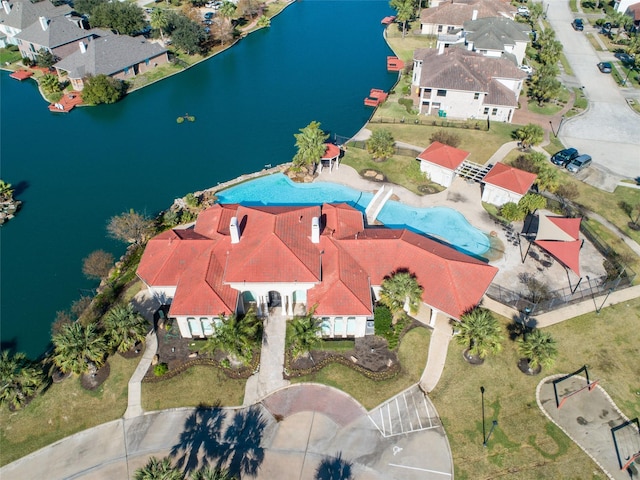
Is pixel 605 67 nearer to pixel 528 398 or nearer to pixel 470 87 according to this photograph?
pixel 470 87

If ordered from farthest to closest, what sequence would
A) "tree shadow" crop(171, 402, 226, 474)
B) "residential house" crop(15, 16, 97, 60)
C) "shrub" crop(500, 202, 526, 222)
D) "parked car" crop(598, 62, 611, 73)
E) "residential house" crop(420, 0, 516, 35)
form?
"residential house" crop(420, 0, 516, 35), "residential house" crop(15, 16, 97, 60), "parked car" crop(598, 62, 611, 73), "shrub" crop(500, 202, 526, 222), "tree shadow" crop(171, 402, 226, 474)

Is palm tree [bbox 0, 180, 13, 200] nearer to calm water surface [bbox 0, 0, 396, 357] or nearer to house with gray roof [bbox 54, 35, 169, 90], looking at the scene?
calm water surface [bbox 0, 0, 396, 357]

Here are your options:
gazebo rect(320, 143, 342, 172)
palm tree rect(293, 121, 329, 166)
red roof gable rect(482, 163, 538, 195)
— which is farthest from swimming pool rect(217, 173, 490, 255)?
red roof gable rect(482, 163, 538, 195)

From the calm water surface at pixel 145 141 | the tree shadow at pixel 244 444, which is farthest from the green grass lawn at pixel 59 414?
the tree shadow at pixel 244 444

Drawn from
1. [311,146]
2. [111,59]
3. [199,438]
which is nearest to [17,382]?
[199,438]

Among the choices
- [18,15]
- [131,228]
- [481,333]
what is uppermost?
[18,15]
